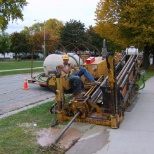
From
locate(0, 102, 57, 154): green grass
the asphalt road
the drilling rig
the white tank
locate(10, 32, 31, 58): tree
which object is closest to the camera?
locate(0, 102, 57, 154): green grass

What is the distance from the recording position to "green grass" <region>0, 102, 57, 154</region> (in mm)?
5110

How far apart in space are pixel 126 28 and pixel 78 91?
747 inches

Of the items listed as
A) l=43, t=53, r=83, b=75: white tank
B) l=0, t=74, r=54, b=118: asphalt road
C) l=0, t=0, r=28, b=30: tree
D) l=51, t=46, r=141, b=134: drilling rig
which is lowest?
l=0, t=74, r=54, b=118: asphalt road

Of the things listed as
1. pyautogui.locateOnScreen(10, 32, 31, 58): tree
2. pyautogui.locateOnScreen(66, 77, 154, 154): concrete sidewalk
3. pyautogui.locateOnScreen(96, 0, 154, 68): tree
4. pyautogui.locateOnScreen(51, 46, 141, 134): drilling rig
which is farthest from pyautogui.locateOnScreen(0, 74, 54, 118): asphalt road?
pyautogui.locateOnScreen(10, 32, 31, 58): tree

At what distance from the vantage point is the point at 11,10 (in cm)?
3588

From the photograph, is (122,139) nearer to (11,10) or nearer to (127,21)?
(127,21)

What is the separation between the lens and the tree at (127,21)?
2516 centimetres

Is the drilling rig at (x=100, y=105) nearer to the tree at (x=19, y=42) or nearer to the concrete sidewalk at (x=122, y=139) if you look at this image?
the concrete sidewalk at (x=122, y=139)

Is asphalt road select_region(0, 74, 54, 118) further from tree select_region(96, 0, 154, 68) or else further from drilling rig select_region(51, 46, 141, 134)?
tree select_region(96, 0, 154, 68)

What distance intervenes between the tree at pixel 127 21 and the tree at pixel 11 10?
471 inches

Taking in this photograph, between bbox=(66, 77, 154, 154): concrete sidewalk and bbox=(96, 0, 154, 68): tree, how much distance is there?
1859 centimetres

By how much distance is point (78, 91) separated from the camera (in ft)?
27.9

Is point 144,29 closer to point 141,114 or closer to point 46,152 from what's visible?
point 141,114

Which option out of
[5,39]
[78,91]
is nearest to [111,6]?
[78,91]
